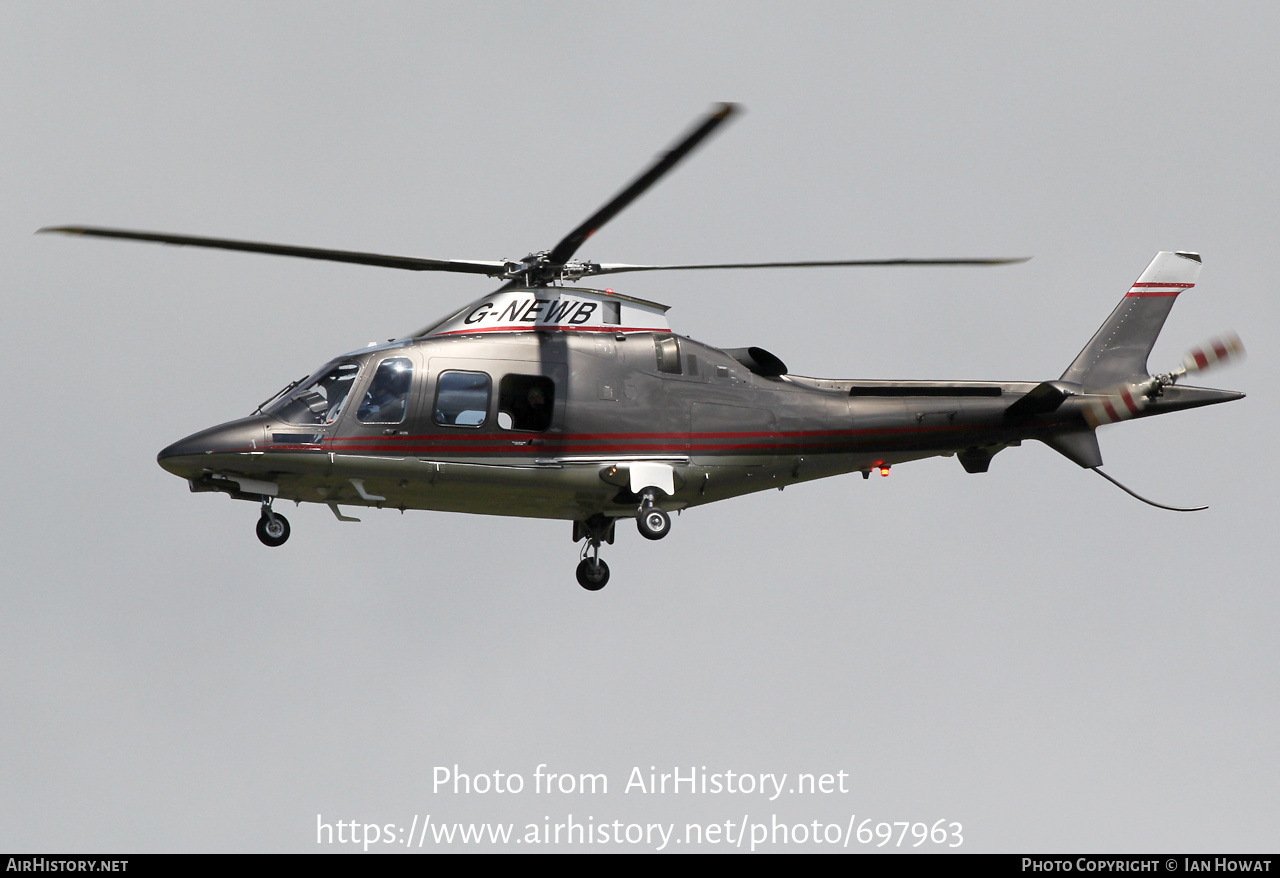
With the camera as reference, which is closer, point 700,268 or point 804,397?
point 700,268

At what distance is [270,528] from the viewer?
22766mm

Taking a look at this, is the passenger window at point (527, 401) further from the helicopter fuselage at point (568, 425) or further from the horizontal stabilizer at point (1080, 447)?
the horizontal stabilizer at point (1080, 447)

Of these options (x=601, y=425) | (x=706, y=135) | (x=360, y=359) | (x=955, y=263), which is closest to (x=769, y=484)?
(x=601, y=425)

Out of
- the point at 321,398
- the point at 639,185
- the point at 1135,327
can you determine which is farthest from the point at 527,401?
the point at 1135,327

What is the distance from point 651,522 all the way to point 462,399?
3.20 m

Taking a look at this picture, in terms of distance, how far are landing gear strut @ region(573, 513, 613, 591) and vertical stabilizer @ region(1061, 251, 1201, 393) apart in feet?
27.1

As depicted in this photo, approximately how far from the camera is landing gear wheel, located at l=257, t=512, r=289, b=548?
74.7ft

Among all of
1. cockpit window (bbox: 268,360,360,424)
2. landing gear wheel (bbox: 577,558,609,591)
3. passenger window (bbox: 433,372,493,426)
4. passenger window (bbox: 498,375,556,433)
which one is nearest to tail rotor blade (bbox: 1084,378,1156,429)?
landing gear wheel (bbox: 577,558,609,591)

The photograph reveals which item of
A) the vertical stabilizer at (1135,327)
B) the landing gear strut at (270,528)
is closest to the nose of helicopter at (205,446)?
the landing gear strut at (270,528)

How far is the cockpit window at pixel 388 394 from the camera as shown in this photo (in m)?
23.1

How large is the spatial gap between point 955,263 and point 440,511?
8136mm

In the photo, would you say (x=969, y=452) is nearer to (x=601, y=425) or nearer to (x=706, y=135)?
(x=601, y=425)

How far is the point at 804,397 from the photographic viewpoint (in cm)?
2538

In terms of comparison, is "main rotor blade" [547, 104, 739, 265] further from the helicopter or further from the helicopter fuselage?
the helicopter fuselage
